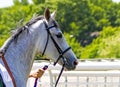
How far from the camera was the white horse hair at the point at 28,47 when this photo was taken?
468 centimetres

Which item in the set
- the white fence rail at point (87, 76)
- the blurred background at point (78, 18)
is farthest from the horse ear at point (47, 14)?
the blurred background at point (78, 18)

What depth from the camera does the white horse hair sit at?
4.68m

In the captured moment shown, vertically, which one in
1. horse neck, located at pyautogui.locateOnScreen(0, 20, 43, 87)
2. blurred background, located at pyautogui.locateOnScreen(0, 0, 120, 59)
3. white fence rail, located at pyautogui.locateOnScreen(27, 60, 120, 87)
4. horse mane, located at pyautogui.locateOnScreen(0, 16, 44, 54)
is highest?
horse mane, located at pyautogui.locateOnScreen(0, 16, 44, 54)

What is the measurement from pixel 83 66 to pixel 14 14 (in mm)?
45000

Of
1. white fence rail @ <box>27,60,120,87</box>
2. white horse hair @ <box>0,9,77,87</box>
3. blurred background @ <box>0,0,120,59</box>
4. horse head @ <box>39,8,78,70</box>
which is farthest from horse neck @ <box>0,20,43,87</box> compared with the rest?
blurred background @ <box>0,0,120,59</box>

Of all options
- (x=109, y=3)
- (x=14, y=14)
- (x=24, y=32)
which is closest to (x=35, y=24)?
(x=24, y=32)

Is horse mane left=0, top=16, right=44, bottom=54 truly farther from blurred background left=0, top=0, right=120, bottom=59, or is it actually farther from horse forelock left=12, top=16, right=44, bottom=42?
blurred background left=0, top=0, right=120, bottom=59

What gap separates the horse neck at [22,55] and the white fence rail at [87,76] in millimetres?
1806

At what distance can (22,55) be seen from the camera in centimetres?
477

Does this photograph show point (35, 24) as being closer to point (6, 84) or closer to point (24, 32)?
point (24, 32)

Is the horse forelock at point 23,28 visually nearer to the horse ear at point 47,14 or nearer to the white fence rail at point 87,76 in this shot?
the horse ear at point 47,14

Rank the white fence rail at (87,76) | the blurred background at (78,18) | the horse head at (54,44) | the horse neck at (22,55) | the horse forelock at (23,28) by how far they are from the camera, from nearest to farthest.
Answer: the horse neck at (22,55), the horse forelock at (23,28), the horse head at (54,44), the white fence rail at (87,76), the blurred background at (78,18)

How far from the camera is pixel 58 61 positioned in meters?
5.01

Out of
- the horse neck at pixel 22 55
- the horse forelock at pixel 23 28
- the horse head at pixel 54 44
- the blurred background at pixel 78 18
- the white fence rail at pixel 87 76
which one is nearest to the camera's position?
the horse neck at pixel 22 55
